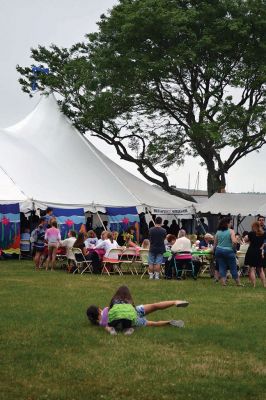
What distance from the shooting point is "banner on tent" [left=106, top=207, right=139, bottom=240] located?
914 inches

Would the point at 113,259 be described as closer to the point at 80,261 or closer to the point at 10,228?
the point at 80,261

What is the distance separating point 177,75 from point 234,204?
5.54 m

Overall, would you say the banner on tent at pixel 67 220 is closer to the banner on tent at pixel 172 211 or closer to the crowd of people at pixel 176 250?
the crowd of people at pixel 176 250

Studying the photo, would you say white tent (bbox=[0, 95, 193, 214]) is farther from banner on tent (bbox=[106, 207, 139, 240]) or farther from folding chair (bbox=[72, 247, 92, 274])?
folding chair (bbox=[72, 247, 92, 274])

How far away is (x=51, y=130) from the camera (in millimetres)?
26500

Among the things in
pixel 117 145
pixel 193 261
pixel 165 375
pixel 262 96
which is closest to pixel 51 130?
pixel 117 145

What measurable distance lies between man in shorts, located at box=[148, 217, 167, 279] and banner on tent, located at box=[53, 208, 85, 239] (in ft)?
18.3

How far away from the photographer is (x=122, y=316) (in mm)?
8656

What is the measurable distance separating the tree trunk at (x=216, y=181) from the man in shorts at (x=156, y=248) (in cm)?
1371

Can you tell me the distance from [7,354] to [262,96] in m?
23.1

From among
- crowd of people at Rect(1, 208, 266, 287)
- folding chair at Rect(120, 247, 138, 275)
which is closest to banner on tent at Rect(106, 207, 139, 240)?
crowd of people at Rect(1, 208, 266, 287)

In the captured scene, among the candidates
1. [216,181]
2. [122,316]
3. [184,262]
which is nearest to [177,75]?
[216,181]

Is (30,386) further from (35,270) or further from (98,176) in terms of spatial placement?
(98,176)

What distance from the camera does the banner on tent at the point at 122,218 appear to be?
914 inches
